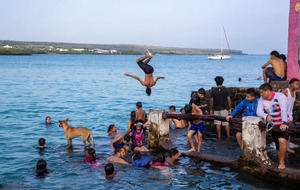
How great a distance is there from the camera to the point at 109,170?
1038cm

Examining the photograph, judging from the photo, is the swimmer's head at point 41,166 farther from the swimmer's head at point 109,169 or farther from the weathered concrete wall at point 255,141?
the weathered concrete wall at point 255,141

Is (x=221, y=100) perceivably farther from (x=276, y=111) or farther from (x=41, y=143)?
(x=41, y=143)

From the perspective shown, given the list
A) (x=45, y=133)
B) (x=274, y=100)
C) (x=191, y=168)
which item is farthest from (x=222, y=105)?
(x=45, y=133)

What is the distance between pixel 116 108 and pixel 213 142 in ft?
57.8

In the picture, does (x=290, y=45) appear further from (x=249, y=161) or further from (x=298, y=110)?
(x=249, y=161)

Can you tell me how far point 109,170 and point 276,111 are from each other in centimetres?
536

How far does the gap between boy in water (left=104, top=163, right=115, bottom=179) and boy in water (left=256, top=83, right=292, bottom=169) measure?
15.9 ft

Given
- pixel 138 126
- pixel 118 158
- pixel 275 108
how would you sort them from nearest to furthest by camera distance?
1. pixel 275 108
2. pixel 118 158
3. pixel 138 126

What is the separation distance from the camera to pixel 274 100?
8.63 meters

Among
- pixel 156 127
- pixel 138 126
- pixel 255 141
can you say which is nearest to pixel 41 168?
pixel 138 126

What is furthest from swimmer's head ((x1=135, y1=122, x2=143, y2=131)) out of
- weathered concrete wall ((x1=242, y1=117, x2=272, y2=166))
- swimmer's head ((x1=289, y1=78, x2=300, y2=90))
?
swimmer's head ((x1=289, y1=78, x2=300, y2=90))

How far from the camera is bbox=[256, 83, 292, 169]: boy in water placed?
8.48 meters

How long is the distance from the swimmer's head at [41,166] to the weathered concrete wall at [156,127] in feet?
12.7

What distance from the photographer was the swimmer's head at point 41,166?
11.1 meters
